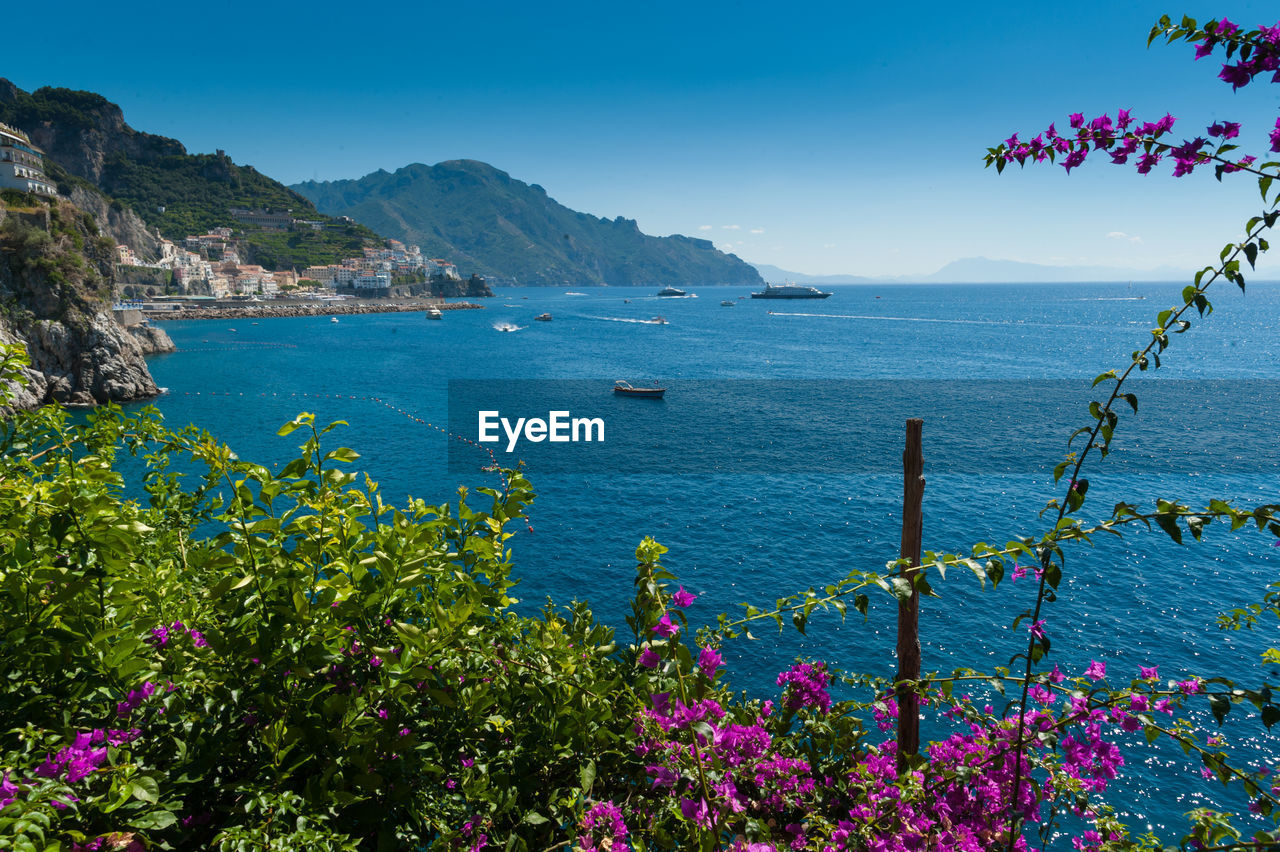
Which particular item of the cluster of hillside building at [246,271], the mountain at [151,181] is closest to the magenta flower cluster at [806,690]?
the cluster of hillside building at [246,271]

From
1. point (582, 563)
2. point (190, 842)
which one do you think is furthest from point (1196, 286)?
point (582, 563)

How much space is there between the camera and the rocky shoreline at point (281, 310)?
330 feet

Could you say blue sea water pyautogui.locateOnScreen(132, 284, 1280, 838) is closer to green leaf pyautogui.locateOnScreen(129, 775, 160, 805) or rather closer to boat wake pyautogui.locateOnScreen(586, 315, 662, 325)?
green leaf pyautogui.locateOnScreen(129, 775, 160, 805)

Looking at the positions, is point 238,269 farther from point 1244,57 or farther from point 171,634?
point 1244,57

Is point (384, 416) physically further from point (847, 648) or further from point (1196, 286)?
point (1196, 286)

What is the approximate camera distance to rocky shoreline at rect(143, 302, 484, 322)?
10062 cm

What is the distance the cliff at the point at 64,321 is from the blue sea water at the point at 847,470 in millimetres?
4399

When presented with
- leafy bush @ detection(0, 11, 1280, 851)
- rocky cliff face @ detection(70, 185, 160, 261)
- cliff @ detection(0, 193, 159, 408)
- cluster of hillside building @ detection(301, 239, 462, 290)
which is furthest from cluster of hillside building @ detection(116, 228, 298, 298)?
leafy bush @ detection(0, 11, 1280, 851)

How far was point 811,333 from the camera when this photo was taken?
97.9m

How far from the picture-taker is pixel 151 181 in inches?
6107

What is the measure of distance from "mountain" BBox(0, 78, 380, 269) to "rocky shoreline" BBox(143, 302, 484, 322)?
1205 inches

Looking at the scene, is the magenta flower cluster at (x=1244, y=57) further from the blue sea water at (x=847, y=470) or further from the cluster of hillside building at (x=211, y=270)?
the cluster of hillside building at (x=211, y=270)

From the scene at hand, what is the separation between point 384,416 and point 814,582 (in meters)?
33.6

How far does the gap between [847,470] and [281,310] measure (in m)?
110
